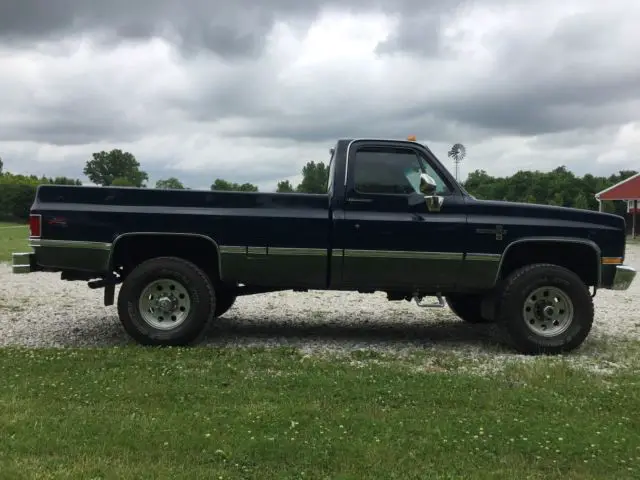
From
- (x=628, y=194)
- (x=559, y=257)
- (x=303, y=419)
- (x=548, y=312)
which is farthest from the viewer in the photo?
(x=628, y=194)

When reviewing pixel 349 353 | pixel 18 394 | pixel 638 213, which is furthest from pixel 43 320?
pixel 638 213

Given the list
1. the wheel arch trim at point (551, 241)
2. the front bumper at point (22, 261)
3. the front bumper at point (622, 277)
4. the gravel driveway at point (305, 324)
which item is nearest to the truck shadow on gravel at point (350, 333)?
the gravel driveway at point (305, 324)

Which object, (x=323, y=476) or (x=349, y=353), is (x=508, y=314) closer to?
(x=349, y=353)

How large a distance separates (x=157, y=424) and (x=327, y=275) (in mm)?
2783

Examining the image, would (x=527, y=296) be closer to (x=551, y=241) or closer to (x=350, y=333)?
(x=551, y=241)

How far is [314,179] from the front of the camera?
7961 mm

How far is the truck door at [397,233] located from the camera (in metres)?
6.55

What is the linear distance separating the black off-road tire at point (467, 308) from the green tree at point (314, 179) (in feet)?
6.63

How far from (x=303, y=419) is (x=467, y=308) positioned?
4.29 meters

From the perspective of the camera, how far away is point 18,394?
15.9 feet

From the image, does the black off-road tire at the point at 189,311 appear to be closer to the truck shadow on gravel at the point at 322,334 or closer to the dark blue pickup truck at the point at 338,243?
the dark blue pickup truck at the point at 338,243

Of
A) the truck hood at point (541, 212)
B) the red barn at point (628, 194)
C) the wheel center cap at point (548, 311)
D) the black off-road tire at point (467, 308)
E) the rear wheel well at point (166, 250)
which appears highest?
the red barn at point (628, 194)

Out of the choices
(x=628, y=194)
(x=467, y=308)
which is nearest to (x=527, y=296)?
(x=467, y=308)

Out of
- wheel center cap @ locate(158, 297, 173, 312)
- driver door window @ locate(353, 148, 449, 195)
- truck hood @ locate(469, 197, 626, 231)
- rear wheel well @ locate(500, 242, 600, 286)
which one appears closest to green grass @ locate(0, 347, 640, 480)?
wheel center cap @ locate(158, 297, 173, 312)
